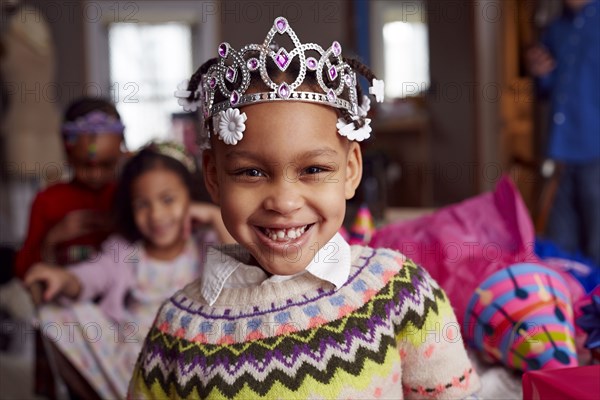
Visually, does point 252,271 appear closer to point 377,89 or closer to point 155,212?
point 377,89

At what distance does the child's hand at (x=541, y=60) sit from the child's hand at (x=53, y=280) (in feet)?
6.28

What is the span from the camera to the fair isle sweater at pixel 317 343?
930 millimetres

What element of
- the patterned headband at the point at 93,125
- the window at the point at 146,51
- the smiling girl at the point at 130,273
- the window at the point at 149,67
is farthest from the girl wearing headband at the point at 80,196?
the window at the point at 149,67

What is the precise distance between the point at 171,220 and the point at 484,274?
35.1 inches

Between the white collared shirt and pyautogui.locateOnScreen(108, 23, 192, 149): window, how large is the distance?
19.2 feet

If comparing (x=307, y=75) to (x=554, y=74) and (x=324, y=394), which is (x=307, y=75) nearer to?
(x=324, y=394)

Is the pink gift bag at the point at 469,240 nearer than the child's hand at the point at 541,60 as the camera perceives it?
Yes

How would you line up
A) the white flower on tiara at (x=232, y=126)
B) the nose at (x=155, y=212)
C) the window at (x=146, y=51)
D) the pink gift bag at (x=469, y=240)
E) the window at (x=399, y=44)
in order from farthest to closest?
the window at (x=146, y=51) < the window at (x=399, y=44) < the nose at (x=155, y=212) < the pink gift bag at (x=469, y=240) < the white flower on tiara at (x=232, y=126)

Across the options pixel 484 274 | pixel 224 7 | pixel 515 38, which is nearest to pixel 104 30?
pixel 224 7

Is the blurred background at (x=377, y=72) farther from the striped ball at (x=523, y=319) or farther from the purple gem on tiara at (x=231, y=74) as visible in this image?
the purple gem on tiara at (x=231, y=74)

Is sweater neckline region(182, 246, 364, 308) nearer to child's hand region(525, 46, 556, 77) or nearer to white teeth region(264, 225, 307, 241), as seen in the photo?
white teeth region(264, 225, 307, 241)

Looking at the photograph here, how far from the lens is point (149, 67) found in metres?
7.02

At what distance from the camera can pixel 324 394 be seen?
0.92 meters

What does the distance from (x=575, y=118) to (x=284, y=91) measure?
2.21 metres
